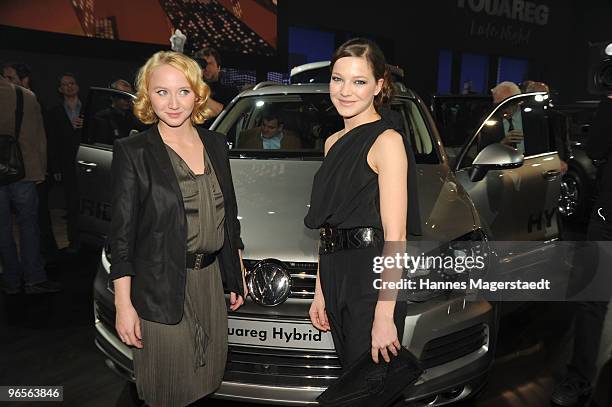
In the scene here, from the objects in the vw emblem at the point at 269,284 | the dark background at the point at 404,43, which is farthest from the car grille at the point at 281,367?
the dark background at the point at 404,43

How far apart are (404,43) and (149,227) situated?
12.3 meters

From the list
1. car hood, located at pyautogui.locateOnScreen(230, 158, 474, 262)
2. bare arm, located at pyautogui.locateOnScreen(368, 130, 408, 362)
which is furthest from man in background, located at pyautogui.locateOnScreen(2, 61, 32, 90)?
bare arm, located at pyautogui.locateOnScreen(368, 130, 408, 362)

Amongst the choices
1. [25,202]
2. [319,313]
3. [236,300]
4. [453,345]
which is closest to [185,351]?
[236,300]

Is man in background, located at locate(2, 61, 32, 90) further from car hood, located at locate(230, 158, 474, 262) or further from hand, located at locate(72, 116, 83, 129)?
car hood, located at locate(230, 158, 474, 262)

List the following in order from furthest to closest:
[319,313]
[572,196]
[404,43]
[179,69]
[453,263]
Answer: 1. [404,43]
2. [572,196]
3. [453,263]
4. [319,313]
5. [179,69]

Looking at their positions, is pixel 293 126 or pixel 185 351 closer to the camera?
pixel 185 351

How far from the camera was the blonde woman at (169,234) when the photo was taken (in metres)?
1.52

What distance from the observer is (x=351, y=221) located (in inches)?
60.9

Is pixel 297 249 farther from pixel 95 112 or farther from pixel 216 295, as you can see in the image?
pixel 95 112

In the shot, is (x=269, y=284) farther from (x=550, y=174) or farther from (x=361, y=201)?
(x=550, y=174)

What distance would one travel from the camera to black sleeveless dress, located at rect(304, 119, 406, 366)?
1.51 m

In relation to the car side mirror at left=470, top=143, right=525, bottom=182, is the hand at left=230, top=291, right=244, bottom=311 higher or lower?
lower

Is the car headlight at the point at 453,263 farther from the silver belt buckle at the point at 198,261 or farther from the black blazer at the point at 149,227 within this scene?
the black blazer at the point at 149,227

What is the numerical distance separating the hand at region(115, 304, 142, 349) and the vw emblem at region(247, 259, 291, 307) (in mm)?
578
